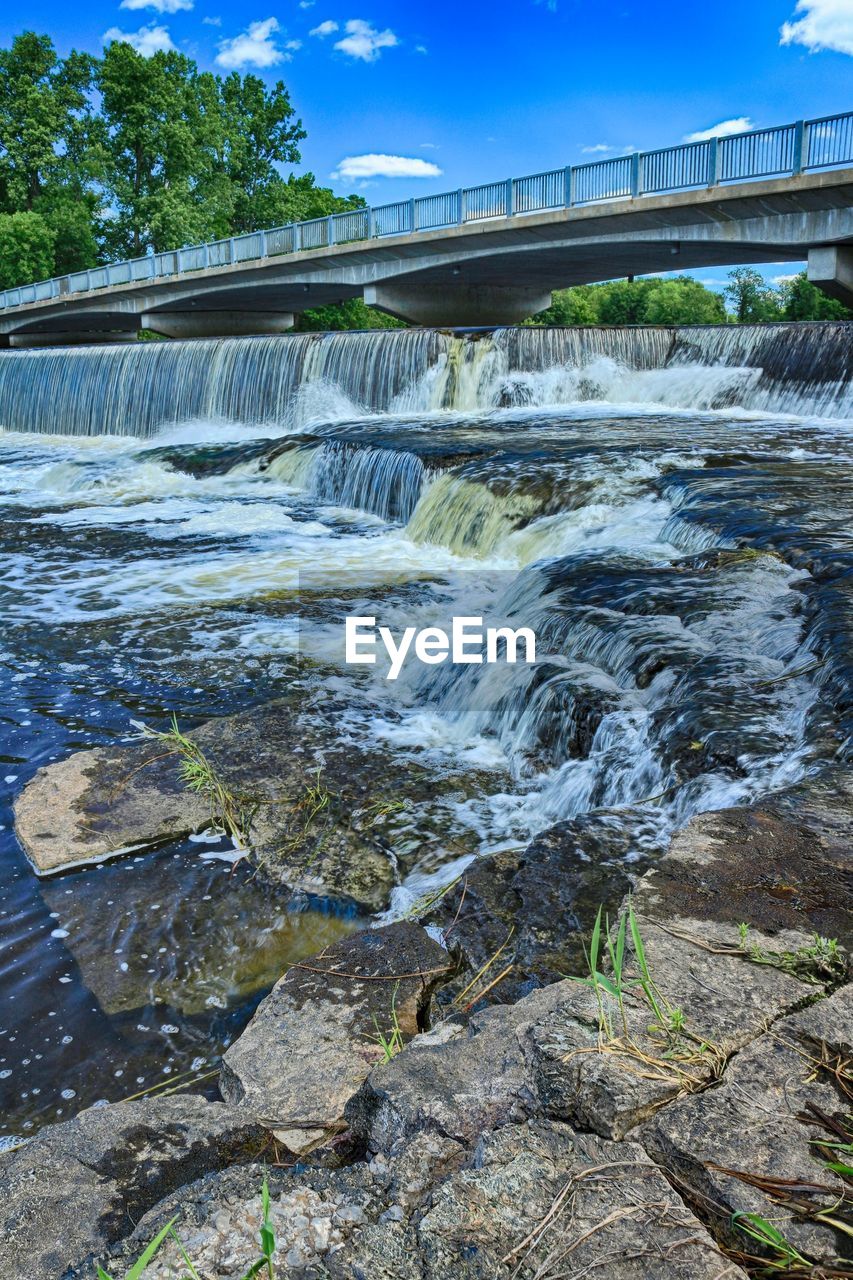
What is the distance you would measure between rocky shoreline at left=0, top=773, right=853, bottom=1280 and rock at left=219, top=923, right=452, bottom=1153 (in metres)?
0.01

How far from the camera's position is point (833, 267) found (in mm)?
21438

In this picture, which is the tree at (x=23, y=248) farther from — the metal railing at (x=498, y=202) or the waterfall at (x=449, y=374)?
the waterfall at (x=449, y=374)

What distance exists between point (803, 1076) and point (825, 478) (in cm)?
946

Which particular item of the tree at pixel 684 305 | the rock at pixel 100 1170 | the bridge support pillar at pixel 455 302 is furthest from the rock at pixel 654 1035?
the tree at pixel 684 305

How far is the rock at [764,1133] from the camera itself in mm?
1607

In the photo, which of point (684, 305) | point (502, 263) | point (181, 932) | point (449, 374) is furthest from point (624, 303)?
point (181, 932)

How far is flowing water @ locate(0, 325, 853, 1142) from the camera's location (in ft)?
13.9

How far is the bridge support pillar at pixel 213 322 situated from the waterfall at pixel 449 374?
50.1 feet

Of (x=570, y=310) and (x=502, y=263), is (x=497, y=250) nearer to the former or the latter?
(x=502, y=263)

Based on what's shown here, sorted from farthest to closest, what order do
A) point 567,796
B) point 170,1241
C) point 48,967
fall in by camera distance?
point 567,796 → point 48,967 → point 170,1241

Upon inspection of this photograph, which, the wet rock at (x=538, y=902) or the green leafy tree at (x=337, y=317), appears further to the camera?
the green leafy tree at (x=337, y=317)

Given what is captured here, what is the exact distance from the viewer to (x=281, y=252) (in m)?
33.6

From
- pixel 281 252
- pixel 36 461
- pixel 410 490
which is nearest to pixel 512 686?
pixel 410 490

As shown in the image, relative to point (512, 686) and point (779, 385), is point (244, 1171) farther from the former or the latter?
point (779, 385)
